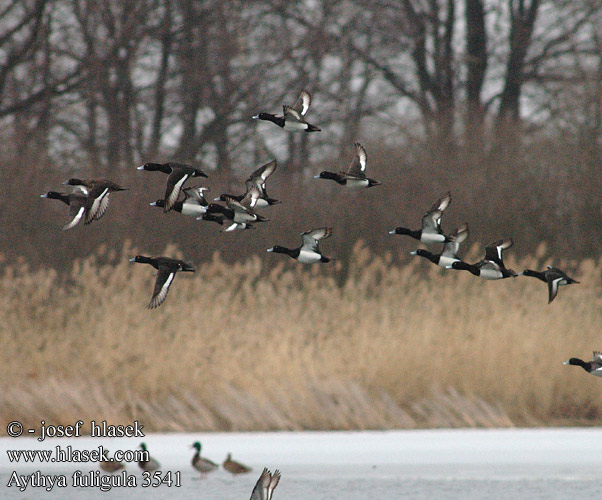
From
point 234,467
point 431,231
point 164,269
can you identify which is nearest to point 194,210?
point 164,269

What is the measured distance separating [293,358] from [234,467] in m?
2.07

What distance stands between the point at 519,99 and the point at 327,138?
419 centimetres

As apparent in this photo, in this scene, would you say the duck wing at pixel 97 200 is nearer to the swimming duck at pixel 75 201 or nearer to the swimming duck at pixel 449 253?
the swimming duck at pixel 75 201

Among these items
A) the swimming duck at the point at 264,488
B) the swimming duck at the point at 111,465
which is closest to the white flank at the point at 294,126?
the swimming duck at the point at 264,488

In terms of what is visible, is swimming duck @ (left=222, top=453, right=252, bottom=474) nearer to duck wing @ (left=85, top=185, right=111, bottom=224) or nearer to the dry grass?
the dry grass

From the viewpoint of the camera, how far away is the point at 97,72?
1798 centimetres

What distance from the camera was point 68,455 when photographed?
328 inches

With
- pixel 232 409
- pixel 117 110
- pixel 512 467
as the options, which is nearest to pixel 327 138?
pixel 117 110

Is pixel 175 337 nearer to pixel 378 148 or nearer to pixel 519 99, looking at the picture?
pixel 378 148

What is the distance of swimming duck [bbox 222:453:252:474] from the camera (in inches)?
299

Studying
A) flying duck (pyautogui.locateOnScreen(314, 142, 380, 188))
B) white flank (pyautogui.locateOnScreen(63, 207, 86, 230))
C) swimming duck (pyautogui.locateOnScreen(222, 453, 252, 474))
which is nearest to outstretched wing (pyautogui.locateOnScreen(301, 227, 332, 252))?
flying duck (pyautogui.locateOnScreen(314, 142, 380, 188))

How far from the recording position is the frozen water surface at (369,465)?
751cm

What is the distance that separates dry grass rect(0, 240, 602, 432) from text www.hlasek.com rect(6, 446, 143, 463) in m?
0.70

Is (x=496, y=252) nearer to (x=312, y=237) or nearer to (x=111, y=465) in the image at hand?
(x=312, y=237)
